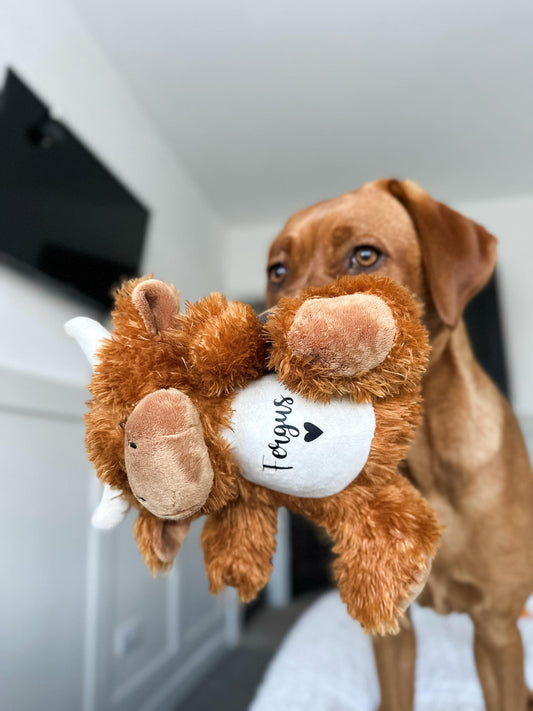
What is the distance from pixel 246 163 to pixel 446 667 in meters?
2.39

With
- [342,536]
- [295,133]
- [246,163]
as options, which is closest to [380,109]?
[295,133]

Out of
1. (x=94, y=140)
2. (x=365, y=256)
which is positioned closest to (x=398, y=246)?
(x=365, y=256)

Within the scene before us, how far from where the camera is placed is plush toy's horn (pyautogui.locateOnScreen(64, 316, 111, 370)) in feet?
1.58

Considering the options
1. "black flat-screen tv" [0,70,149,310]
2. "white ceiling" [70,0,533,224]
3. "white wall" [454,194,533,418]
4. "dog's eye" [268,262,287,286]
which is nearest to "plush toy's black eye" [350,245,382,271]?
"dog's eye" [268,262,287,286]

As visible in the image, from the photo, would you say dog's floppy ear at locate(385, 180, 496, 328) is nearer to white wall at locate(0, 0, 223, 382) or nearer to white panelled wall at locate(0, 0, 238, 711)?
white wall at locate(0, 0, 223, 382)

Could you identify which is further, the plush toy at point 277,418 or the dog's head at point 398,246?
the dog's head at point 398,246

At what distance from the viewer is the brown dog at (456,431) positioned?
822mm

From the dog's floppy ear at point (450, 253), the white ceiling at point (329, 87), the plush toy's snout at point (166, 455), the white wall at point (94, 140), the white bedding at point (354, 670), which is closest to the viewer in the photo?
the plush toy's snout at point (166, 455)

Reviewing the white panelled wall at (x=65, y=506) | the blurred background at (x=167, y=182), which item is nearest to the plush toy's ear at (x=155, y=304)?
the blurred background at (x=167, y=182)

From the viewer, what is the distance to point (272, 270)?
0.99 m

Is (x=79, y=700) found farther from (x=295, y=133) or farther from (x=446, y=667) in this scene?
(x=295, y=133)

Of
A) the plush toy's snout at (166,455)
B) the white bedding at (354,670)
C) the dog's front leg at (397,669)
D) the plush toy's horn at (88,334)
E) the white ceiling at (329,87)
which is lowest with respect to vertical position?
the white bedding at (354,670)

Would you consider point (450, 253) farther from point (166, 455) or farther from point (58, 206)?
point (58, 206)

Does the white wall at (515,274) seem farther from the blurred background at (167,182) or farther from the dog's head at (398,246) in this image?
the dog's head at (398,246)
